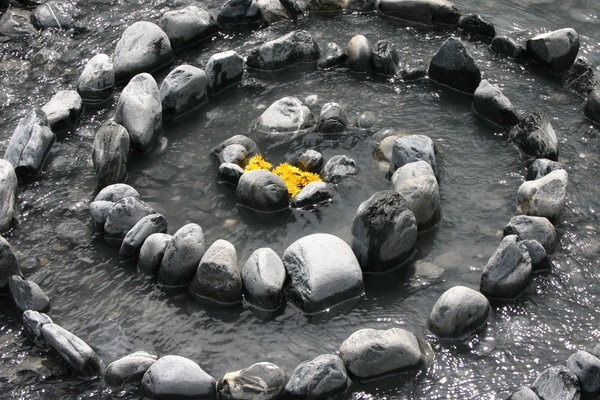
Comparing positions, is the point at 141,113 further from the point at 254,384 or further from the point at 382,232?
the point at 254,384

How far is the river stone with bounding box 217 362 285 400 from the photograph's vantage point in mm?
5961

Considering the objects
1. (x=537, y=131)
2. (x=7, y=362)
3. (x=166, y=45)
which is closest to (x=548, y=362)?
(x=537, y=131)

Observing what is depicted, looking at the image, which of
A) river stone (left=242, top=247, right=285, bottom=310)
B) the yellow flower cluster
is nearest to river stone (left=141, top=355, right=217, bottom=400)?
river stone (left=242, top=247, right=285, bottom=310)

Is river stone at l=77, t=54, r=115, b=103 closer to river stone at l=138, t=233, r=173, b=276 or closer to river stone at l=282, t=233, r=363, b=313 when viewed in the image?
river stone at l=138, t=233, r=173, b=276

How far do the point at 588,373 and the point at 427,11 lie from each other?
21.7 ft

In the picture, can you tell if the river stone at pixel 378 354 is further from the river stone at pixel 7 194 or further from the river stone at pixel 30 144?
the river stone at pixel 30 144

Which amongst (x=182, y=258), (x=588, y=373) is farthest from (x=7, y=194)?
(x=588, y=373)

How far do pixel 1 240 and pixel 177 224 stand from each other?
5.68 feet

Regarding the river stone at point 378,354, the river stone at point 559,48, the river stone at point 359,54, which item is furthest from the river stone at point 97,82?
the river stone at point 559,48

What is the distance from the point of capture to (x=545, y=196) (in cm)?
762

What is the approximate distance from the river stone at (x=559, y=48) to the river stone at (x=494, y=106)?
1.12 metres

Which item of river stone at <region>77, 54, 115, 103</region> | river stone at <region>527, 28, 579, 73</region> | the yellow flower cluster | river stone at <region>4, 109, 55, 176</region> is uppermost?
river stone at <region>527, 28, 579, 73</region>

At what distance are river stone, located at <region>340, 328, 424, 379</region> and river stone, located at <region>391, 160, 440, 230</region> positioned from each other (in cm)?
168

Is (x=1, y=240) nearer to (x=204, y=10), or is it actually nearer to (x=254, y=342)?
(x=254, y=342)
